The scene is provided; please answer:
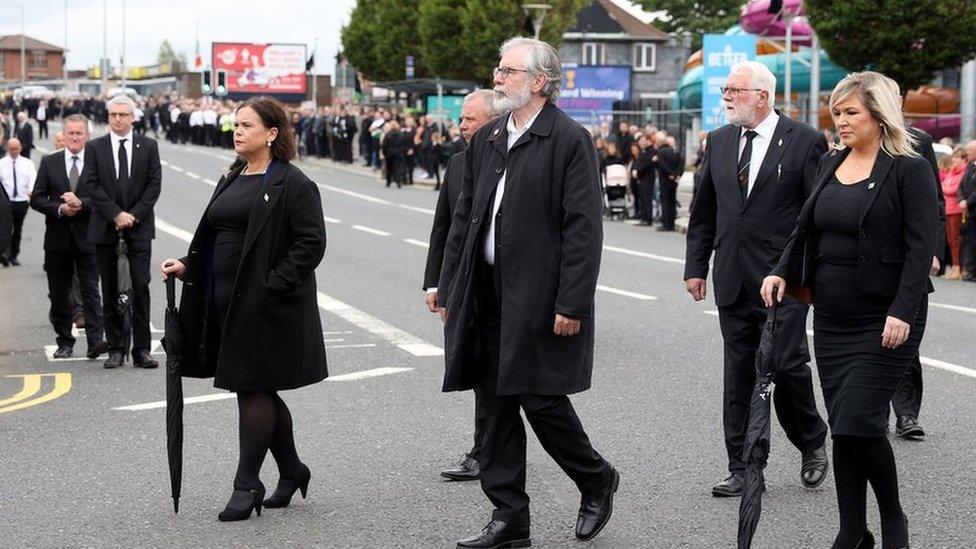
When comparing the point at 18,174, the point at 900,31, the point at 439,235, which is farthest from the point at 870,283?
the point at 900,31

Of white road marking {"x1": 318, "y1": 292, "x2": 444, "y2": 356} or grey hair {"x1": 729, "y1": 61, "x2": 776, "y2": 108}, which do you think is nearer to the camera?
grey hair {"x1": 729, "y1": 61, "x2": 776, "y2": 108}

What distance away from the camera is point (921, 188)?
5621 mm

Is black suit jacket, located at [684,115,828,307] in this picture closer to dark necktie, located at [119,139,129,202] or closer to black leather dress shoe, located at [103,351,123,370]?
dark necktie, located at [119,139,129,202]

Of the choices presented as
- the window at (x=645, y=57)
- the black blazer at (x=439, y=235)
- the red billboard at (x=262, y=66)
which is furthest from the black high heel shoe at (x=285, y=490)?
the window at (x=645, y=57)

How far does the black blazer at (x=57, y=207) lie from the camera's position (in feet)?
38.1

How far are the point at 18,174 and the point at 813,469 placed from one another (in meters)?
14.3

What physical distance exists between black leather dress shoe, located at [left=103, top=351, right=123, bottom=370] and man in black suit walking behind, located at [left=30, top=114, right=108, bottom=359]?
407 mm

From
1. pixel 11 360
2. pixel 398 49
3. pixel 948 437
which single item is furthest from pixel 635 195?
pixel 398 49

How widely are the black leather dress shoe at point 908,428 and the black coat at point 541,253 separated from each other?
9.59 feet

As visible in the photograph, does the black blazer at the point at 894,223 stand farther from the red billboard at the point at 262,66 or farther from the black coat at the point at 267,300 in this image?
the red billboard at the point at 262,66

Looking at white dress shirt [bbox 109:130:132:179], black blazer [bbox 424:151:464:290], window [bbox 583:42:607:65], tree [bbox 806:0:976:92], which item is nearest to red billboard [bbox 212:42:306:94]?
window [bbox 583:42:607:65]

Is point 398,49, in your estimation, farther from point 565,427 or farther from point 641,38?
point 565,427

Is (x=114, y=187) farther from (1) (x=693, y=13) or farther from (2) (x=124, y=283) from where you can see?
(1) (x=693, y=13)

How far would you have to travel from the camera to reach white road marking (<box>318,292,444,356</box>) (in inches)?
470
